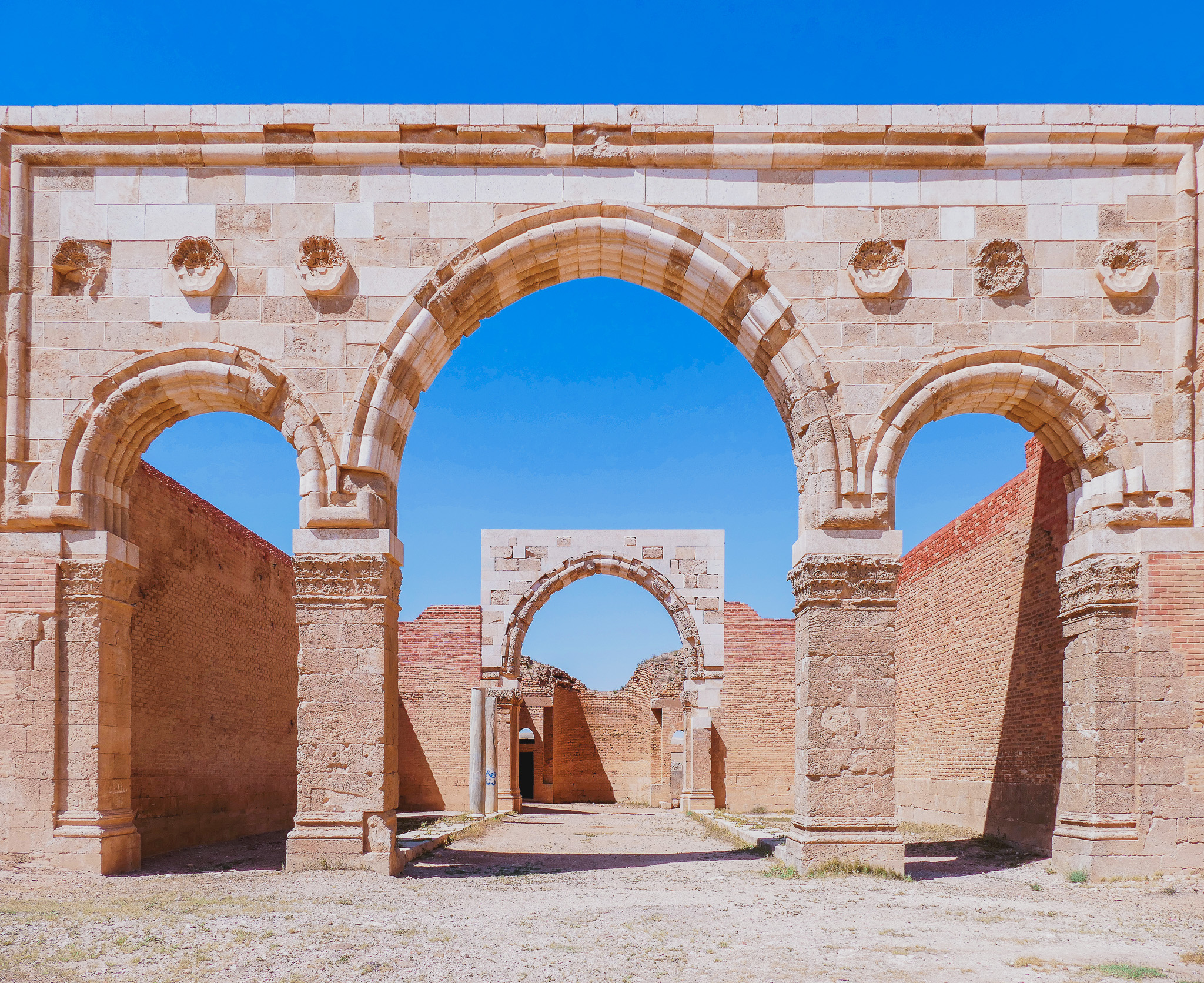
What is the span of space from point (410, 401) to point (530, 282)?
5.33 ft

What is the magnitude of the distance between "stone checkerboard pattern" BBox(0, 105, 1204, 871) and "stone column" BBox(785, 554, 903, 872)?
40 mm

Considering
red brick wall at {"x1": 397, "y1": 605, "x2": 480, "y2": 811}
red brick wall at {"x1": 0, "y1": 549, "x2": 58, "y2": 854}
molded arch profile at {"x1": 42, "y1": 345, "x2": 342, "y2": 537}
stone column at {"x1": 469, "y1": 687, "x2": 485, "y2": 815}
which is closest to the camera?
red brick wall at {"x1": 0, "y1": 549, "x2": 58, "y2": 854}

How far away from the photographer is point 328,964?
6098 millimetres

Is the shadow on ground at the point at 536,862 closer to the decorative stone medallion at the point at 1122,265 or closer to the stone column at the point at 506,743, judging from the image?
the decorative stone medallion at the point at 1122,265

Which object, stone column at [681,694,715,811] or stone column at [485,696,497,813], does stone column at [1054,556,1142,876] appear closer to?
stone column at [681,694,715,811]

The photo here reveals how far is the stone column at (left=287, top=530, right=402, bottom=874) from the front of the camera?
30.3 ft

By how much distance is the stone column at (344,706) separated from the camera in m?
9.23

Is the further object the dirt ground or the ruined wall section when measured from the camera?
the ruined wall section

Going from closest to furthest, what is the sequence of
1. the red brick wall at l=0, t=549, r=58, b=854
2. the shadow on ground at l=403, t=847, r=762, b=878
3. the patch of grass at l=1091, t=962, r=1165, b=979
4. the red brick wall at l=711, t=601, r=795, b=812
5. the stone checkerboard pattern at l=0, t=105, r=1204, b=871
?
the patch of grass at l=1091, t=962, r=1165, b=979
the red brick wall at l=0, t=549, r=58, b=854
the stone checkerboard pattern at l=0, t=105, r=1204, b=871
the shadow on ground at l=403, t=847, r=762, b=878
the red brick wall at l=711, t=601, r=795, b=812

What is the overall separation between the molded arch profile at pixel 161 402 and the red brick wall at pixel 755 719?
43.4 feet

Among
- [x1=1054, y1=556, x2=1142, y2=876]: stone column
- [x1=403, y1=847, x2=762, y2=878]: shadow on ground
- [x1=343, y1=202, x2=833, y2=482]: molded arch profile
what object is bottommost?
[x1=403, y1=847, x2=762, y2=878]: shadow on ground

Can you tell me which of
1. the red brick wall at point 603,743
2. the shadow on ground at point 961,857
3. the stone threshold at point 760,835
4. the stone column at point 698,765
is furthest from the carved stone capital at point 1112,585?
the red brick wall at point 603,743

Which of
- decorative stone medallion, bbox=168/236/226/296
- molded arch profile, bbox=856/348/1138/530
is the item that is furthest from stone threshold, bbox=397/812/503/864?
molded arch profile, bbox=856/348/1138/530

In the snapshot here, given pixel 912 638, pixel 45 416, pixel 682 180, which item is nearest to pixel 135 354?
pixel 45 416
